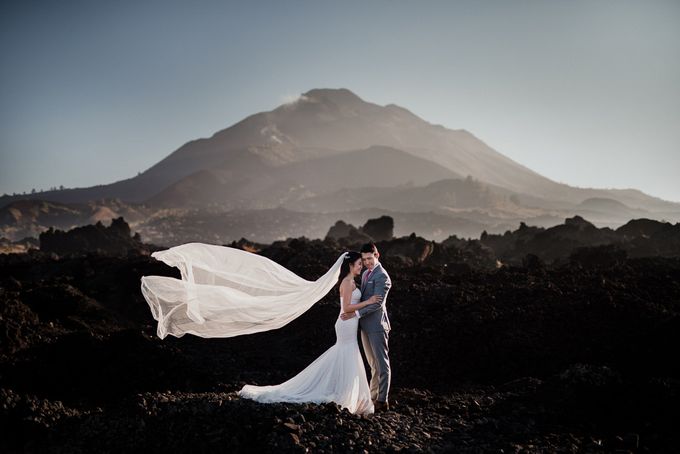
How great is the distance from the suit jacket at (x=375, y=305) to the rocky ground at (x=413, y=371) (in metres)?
1.18

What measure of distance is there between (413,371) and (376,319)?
12.2 ft

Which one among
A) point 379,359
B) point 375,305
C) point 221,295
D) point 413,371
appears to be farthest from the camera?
point 413,371

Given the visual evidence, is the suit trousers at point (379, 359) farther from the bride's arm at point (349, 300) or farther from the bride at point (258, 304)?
the bride's arm at point (349, 300)

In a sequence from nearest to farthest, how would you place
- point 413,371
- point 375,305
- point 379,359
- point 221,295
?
point 375,305 < point 379,359 < point 221,295 < point 413,371

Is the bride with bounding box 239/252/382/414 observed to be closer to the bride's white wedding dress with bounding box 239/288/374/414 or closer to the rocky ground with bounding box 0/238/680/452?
the bride's white wedding dress with bounding box 239/288/374/414

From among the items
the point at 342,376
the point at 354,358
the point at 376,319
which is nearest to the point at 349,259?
the point at 376,319

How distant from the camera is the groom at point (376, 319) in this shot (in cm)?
660

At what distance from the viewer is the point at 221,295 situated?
7.64m

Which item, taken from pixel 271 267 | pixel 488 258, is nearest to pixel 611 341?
pixel 271 267

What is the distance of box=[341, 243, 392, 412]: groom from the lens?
6598mm

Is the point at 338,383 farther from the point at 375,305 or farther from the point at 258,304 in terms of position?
the point at 258,304

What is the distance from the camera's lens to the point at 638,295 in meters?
12.7

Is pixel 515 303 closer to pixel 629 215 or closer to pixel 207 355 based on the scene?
pixel 207 355

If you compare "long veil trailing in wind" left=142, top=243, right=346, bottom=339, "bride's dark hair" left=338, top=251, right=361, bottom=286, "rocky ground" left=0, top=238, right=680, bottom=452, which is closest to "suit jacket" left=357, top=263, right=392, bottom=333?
"bride's dark hair" left=338, top=251, right=361, bottom=286
